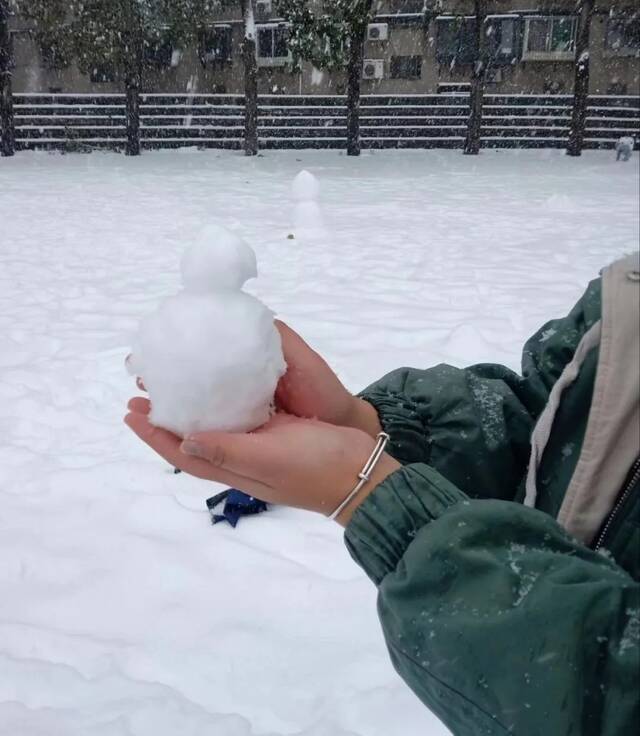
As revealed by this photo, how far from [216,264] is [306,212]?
7523 mm

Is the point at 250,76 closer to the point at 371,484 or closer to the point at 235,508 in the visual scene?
the point at 235,508

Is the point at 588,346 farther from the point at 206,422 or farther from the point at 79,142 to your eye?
the point at 79,142

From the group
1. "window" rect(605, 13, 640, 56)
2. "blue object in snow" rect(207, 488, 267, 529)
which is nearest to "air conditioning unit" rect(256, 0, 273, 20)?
"window" rect(605, 13, 640, 56)

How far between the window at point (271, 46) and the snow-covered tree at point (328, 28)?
28.4 ft

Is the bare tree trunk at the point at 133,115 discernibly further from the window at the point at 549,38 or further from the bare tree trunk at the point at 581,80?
the window at the point at 549,38

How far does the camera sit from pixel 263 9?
79.3 feet

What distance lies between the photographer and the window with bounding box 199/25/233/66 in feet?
80.0

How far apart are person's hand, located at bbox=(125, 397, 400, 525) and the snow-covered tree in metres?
15.2

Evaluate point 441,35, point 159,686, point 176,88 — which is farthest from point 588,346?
point 176,88

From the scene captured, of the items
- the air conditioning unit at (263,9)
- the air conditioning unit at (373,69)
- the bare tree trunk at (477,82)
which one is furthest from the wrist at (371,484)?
the air conditioning unit at (263,9)

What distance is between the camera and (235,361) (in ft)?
4.15

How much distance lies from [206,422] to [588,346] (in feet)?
2.14

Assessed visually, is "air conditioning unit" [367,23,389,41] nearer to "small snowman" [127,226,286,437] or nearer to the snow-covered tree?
the snow-covered tree

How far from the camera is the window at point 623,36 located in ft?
74.8
